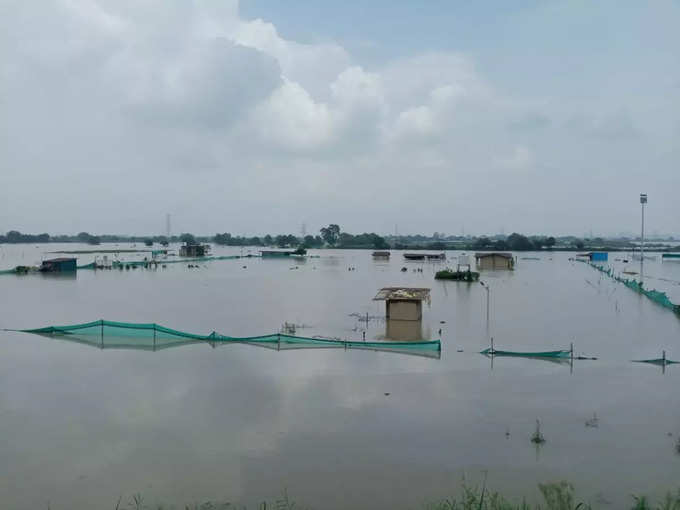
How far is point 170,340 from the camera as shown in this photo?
408 inches

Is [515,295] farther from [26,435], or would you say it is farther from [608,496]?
[26,435]

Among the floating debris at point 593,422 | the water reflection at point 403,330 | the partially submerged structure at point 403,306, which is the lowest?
the floating debris at point 593,422

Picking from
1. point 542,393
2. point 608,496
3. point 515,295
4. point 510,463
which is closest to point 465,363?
point 542,393

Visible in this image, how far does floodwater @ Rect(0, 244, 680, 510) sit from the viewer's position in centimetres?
474

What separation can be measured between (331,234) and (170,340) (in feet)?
263

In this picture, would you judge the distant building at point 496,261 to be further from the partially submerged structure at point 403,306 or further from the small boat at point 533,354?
the small boat at point 533,354

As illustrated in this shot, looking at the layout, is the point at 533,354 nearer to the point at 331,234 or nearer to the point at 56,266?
the point at 56,266

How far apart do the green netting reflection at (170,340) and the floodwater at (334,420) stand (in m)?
0.33

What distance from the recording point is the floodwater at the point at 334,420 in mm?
4742

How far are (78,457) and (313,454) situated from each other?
7.24 feet

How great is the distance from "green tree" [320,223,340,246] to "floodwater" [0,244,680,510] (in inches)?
3059

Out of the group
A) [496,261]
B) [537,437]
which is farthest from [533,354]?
[496,261]

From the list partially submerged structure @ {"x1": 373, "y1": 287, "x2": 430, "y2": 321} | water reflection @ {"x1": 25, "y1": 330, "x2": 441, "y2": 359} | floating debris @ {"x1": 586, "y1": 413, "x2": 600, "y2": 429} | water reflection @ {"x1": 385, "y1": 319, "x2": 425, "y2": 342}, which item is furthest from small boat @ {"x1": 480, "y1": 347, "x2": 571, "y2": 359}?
partially submerged structure @ {"x1": 373, "y1": 287, "x2": 430, "y2": 321}

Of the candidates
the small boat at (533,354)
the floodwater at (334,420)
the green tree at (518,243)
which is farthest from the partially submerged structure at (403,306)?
the green tree at (518,243)
